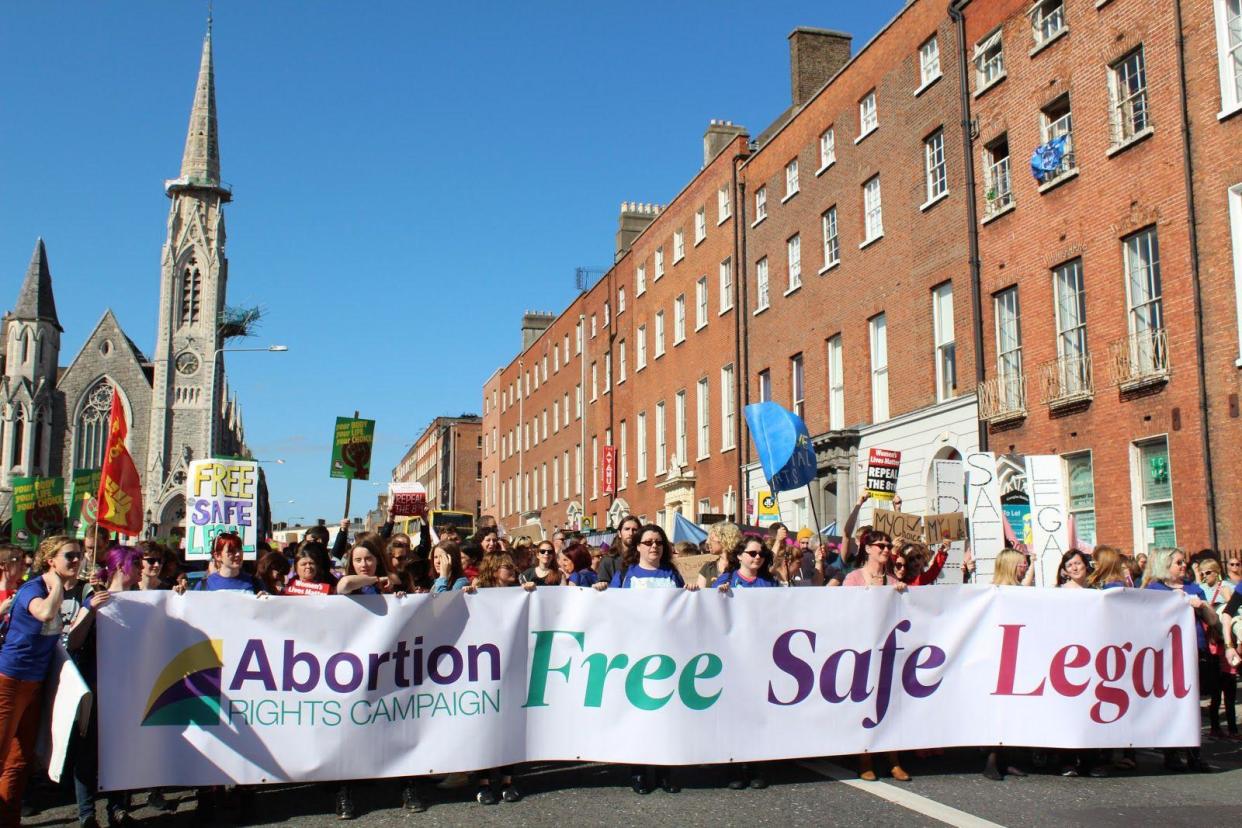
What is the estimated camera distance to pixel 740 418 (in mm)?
A: 30969

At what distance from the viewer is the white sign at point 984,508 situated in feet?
47.5

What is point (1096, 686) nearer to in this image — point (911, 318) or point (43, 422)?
point (911, 318)

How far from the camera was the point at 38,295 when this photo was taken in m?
86.4

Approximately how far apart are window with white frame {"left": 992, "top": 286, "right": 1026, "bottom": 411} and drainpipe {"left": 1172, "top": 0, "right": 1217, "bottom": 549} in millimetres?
3908

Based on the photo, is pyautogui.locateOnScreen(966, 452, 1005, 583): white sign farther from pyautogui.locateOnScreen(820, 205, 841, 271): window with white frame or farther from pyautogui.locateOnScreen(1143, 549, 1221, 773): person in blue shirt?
pyautogui.locateOnScreen(820, 205, 841, 271): window with white frame

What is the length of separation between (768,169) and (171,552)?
24107mm

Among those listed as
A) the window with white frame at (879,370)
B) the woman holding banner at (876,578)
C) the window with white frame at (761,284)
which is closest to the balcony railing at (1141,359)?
the window with white frame at (879,370)

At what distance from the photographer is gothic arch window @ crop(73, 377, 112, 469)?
82.4 metres

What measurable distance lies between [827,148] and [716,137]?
34.2 ft

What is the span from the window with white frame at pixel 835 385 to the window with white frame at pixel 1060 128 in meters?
7.79

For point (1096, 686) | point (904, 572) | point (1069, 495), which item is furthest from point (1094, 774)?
point (1069, 495)

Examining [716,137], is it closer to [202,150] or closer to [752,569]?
[752,569]

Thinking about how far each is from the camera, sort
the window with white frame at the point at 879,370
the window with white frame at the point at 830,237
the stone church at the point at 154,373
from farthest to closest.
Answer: the stone church at the point at 154,373, the window with white frame at the point at 830,237, the window with white frame at the point at 879,370

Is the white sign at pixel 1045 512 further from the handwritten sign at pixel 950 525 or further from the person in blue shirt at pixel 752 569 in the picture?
the person in blue shirt at pixel 752 569
